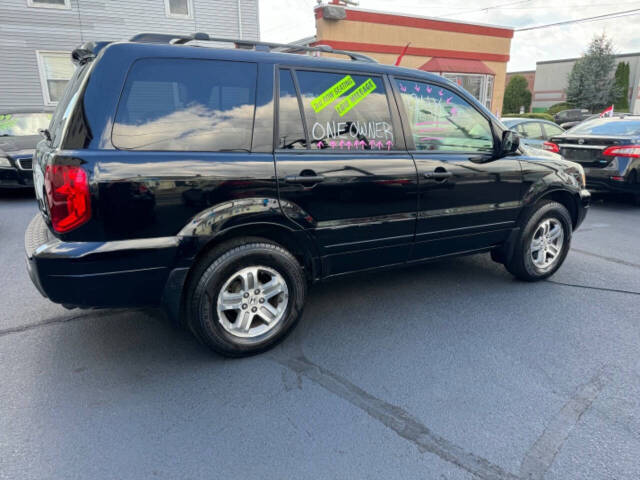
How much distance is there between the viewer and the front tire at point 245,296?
2.76 metres

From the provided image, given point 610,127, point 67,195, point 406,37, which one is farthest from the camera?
point 406,37

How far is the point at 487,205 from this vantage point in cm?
384

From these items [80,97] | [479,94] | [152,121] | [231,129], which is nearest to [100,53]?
[80,97]

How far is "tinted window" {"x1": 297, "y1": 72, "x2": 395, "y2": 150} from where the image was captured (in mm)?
3055

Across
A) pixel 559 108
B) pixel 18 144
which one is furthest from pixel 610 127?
pixel 559 108

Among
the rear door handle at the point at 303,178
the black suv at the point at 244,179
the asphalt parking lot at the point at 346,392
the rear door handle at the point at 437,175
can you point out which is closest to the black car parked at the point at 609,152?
the asphalt parking lot at the point at 346,392

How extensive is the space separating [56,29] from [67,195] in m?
13.1

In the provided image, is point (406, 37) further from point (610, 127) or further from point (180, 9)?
point (610, 127)

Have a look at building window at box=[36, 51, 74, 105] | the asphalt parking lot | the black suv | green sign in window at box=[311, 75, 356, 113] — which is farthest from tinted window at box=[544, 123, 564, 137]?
building window at box=[36, 51, 74, 105]

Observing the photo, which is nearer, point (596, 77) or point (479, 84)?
point (479, 84)

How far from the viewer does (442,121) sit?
11.9 ft

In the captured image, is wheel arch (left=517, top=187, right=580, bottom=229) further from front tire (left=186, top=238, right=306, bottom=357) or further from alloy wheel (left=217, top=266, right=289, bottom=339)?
alloy wheel (left=217, top=266, right=289, bottom=339)

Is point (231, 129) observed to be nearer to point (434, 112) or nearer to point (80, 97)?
point (80, 97)

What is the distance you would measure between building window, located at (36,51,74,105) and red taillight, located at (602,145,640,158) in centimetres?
1349
